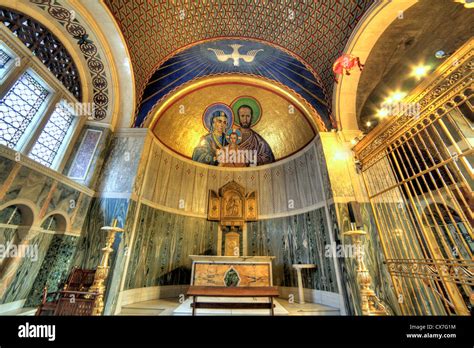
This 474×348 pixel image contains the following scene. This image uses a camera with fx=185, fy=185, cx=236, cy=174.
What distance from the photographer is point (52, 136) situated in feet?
17.2

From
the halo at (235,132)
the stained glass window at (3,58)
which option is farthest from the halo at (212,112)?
the stained glass window at (3,58)

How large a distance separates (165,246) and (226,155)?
483cm

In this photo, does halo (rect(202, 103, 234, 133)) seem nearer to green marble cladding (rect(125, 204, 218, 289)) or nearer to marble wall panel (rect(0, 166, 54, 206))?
green marble cladding (rect(125, 204, 218, 289))

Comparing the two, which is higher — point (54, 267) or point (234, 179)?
point (234, 179)

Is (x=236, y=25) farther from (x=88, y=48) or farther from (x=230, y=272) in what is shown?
(x=230, y=272)

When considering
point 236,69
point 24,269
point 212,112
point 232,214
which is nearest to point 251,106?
point 236,69

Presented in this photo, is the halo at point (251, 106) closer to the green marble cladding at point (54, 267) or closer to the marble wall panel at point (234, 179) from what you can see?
the marble wall panel at point (234, 179)

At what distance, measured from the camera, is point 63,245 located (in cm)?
492

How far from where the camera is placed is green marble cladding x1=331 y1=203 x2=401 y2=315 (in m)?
4.64

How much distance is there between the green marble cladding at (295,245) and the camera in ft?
19.6

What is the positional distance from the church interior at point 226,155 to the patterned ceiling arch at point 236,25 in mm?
44
